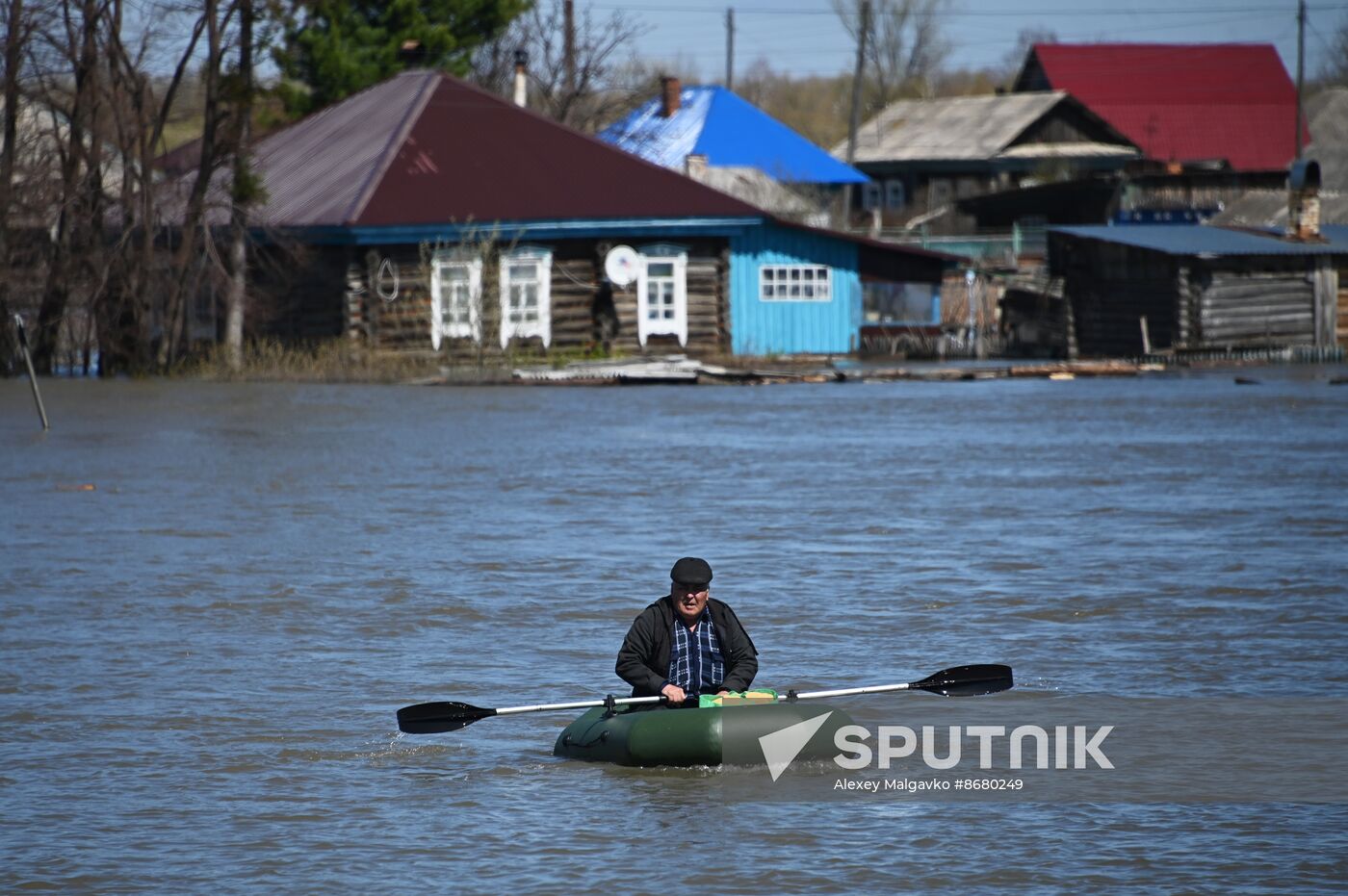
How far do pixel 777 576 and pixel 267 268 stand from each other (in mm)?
28192

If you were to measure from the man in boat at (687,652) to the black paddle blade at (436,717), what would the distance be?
0.75 meters

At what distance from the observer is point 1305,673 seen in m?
11.4

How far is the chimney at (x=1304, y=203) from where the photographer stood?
4428 centimetres

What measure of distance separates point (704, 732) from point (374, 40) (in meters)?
46.6

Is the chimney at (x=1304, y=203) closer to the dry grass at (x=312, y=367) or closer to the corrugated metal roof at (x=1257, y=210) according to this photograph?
the corrugated metal roof at (x=1257, y=210)

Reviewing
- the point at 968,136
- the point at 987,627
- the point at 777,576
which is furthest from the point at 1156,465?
the point at 968,136

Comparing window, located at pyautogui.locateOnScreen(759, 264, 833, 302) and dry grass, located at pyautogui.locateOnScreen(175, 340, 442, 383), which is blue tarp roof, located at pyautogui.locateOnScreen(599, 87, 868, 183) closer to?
window, located at pyautogui.locateOnScreen(759, 264, 833, 302)

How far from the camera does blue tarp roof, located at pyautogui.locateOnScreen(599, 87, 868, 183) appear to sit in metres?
61.6

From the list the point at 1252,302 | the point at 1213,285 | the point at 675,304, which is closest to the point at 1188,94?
the point at 1252,302

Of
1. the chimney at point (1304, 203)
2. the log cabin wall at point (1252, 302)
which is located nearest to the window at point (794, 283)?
the log cabin wall at point (1252, 302)

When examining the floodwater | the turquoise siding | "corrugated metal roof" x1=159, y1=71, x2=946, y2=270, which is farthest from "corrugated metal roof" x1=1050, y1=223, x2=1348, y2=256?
the floodwater

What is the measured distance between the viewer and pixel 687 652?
366 inches

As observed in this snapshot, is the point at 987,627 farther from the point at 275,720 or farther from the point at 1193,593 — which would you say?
the point at 275,720

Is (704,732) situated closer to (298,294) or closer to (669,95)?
(298,294)
